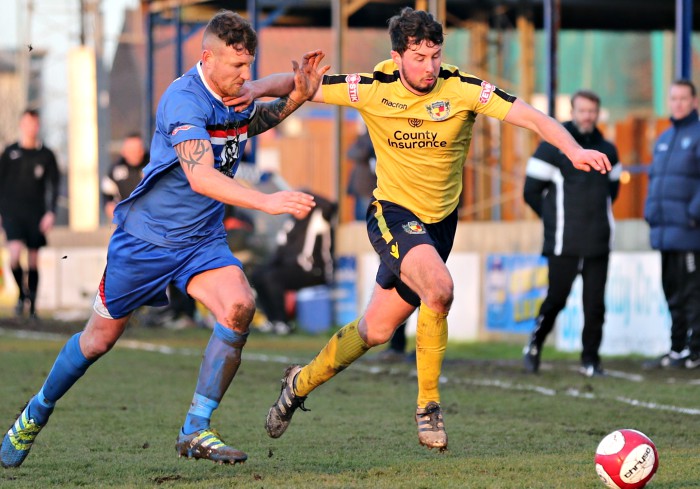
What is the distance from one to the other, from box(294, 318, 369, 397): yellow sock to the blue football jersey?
113 cm

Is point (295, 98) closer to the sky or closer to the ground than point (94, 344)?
closer to the sky

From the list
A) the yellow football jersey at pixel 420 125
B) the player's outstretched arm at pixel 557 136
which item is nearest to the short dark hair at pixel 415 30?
the yellow football jersey at pixel 420 125

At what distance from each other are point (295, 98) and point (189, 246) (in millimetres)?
1059

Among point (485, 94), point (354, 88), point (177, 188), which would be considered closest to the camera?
point (177, 188)

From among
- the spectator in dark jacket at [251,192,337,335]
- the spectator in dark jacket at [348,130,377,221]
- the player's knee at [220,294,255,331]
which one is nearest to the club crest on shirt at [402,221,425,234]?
the player's knee at [220,294,255,331]

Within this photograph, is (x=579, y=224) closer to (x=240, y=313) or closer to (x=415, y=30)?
(x=415, y=30)

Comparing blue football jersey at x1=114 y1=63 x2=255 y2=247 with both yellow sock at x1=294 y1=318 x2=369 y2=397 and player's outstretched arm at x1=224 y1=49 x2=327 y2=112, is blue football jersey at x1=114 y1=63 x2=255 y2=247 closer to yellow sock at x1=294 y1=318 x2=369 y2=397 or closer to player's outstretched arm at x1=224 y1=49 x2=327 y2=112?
player's outstretched arm at x1=224 y1=49 x2=327 y2=112

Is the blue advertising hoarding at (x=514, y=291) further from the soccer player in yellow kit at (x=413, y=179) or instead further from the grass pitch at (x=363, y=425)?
the soccer player in yellow kit at (x=413, y=179)

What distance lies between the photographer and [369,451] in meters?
6.74

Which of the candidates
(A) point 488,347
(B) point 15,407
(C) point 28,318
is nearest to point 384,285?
(B) point 15,407

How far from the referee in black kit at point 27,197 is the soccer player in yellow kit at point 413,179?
1044 centimetres

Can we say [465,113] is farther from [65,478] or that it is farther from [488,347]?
[488,347]

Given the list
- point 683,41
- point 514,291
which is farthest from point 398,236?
point 683,41

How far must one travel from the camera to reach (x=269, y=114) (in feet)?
21.7
